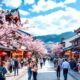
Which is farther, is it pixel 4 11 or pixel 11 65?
pixel 11 65

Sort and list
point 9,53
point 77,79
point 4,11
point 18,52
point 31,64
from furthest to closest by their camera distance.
→ point 9,53, point 18,52, point 77,79, point 31,64, point 4,11

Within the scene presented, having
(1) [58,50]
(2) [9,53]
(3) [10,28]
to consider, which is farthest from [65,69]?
(1) [58,50]

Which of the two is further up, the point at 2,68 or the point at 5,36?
the point at 5,36

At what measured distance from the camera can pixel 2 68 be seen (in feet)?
67.6

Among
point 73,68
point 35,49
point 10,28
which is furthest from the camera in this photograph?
point 35,49

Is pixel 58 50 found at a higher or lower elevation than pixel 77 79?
higher

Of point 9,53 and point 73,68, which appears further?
point 9,53

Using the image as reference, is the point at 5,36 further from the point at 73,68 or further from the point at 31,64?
the point at 73,68

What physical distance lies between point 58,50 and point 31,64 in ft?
420

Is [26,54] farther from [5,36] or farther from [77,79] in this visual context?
[5,36]

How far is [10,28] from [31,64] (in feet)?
16.8

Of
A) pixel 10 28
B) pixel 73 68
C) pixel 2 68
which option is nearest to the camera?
pixel 2 68

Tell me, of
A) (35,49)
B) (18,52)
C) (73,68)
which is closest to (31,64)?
(73,68)

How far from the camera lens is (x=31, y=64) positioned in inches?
1045
